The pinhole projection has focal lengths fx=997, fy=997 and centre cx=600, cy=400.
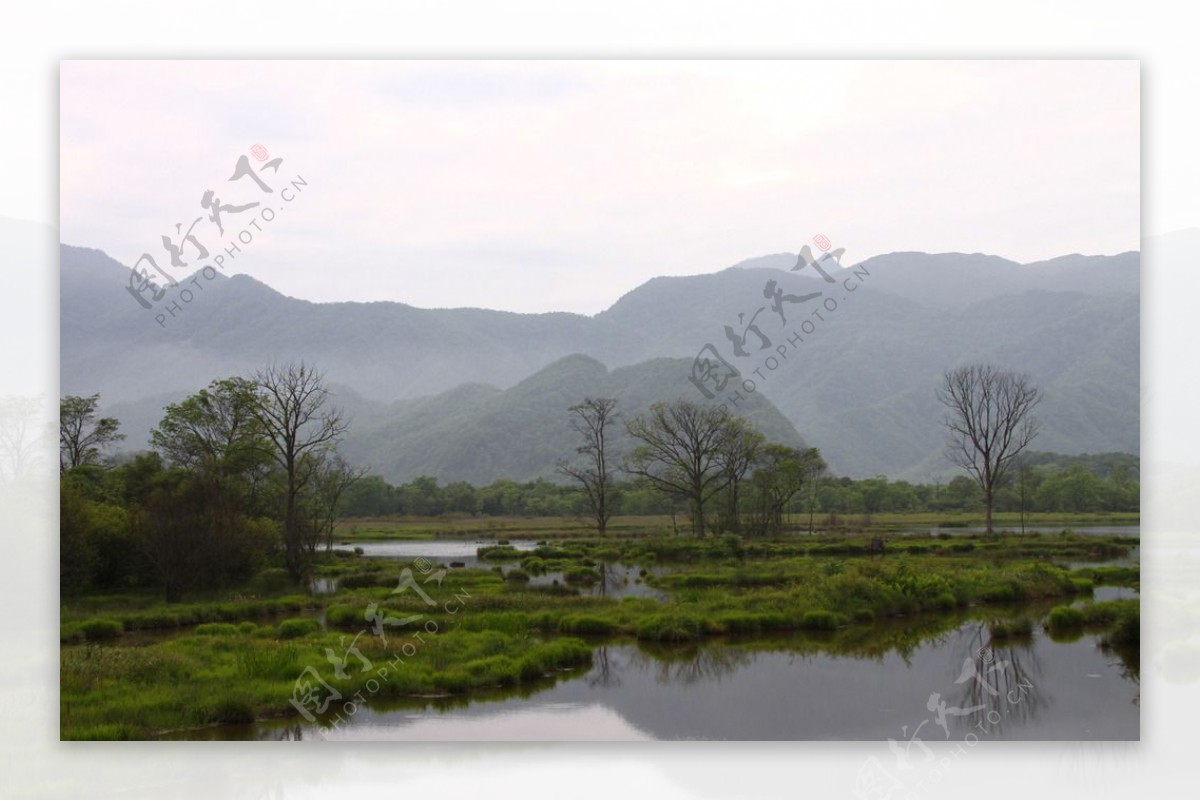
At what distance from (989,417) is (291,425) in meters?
13.5

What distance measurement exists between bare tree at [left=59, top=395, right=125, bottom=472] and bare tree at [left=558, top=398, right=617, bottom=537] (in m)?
12.9

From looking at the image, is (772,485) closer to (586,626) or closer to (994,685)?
(586,626)

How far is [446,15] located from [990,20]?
537cm

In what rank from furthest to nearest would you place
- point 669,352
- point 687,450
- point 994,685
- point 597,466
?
point 669,352 → point 597,466 → point 687,450 → point 994,685

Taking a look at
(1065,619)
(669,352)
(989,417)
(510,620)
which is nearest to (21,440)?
(510,620)

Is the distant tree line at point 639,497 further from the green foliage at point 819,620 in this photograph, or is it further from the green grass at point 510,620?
the green foliage at point 819,620

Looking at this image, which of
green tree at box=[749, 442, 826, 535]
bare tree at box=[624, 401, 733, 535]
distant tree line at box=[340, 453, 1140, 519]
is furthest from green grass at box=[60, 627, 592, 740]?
green tree at box=[749, 442, 826, 535]

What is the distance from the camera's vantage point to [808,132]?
1082cm

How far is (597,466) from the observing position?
28.9 meters

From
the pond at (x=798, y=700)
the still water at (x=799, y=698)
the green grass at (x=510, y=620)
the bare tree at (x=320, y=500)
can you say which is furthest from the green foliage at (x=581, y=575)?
the pond at (x=798, y=700)

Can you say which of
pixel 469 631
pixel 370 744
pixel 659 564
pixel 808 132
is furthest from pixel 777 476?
pixel 370 744

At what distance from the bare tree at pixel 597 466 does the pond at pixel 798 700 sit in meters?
13.8

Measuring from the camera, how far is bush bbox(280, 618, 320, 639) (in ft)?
43.8

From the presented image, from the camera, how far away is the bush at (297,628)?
1335cm
